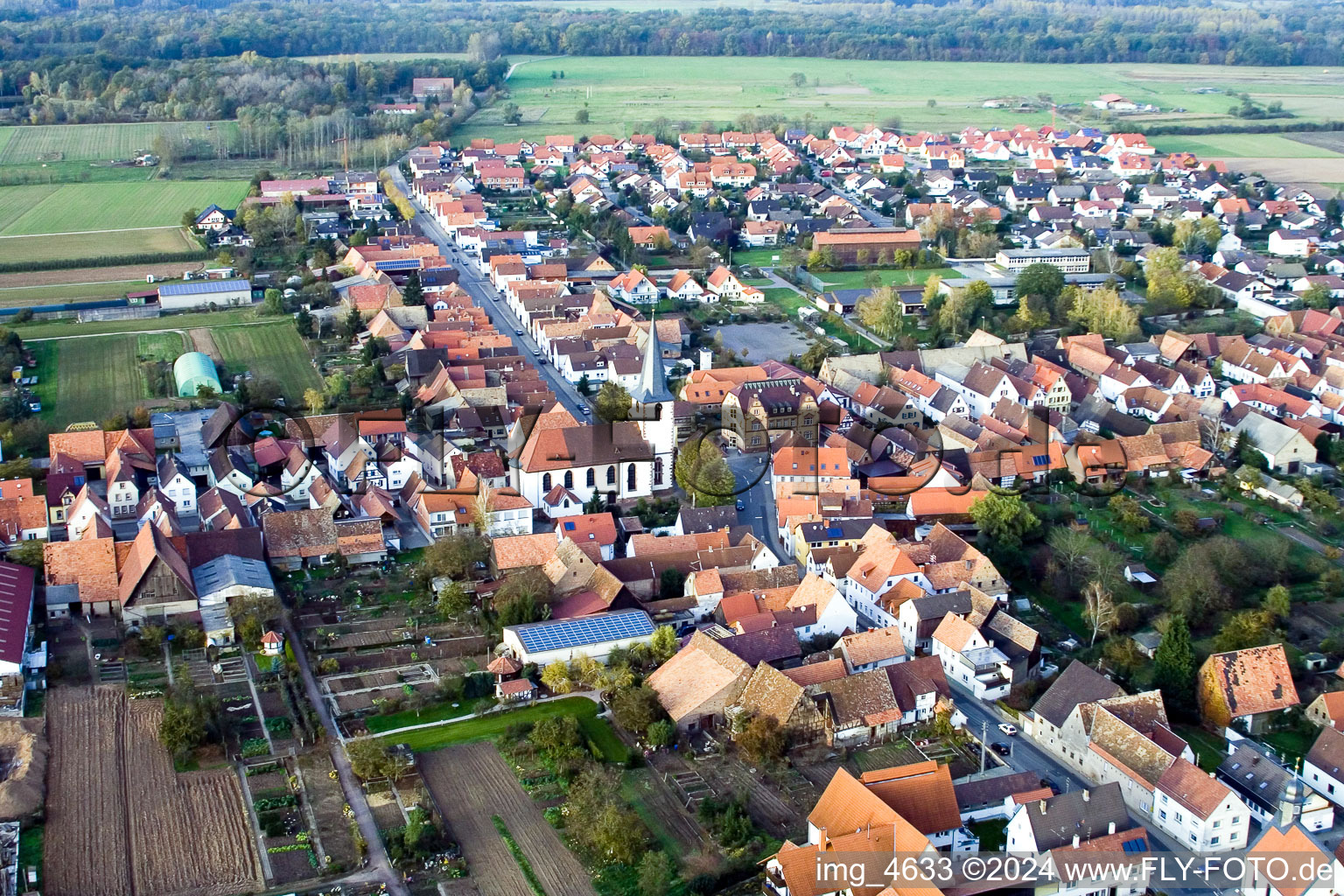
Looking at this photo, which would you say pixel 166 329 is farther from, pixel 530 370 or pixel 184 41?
pixel 184 41

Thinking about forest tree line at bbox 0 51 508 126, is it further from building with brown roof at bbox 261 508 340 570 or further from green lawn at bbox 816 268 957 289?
building with brown roof at bbox 261 508 340 570

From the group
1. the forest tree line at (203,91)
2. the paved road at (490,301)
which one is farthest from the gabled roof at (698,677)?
the forest tree line at (203,91)

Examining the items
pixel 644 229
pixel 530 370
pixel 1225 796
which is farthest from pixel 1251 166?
pixel 1225 796

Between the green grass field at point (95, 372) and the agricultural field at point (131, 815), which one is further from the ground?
the green grass field at point (95, 372)

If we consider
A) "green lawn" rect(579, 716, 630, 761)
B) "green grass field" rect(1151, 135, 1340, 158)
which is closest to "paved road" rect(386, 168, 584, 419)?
"green lawn" rect(579, 716, 630, 761)

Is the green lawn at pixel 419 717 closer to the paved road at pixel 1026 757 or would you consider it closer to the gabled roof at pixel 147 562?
the gabled roof at pixel 147 562


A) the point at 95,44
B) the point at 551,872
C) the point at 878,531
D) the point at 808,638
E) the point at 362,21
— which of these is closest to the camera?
the point at 551,872
